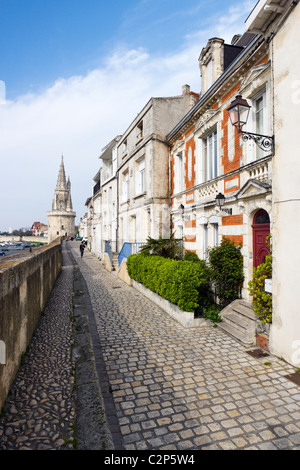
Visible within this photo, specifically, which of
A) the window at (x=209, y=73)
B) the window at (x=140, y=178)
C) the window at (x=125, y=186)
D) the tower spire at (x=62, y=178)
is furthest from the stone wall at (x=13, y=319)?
the tower spire at (x=62, y=178)

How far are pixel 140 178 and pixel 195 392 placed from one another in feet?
42.4

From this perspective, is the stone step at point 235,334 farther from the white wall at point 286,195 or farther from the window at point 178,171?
the window at point 178,171

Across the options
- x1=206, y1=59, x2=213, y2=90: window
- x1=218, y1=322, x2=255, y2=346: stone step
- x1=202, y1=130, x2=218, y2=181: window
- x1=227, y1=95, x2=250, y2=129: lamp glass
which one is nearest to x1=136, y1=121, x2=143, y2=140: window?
x1=206, y1=59, x2=213, y2=90: window

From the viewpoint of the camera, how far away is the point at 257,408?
3.44 metres

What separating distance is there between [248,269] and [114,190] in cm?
1605

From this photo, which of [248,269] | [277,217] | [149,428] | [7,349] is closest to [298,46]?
[277,217]

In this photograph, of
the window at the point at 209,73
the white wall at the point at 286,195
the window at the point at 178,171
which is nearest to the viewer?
the white wall at the point at 286,195

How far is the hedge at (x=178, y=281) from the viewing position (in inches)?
254

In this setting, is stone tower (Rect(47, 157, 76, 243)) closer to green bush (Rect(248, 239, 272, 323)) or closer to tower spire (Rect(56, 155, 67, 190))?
tower spire (Rect(56, 155, 67, 190))

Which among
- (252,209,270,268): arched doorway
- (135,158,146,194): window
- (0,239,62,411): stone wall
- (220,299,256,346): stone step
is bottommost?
(220,299,256,346): stone step

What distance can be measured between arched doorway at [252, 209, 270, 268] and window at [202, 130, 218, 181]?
2878 millimetres

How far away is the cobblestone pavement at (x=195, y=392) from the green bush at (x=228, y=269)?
1.14 m

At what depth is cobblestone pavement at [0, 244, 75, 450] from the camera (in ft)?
9.41

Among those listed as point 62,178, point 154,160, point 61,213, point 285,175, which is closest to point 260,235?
point 285,175
